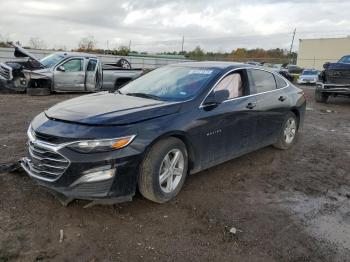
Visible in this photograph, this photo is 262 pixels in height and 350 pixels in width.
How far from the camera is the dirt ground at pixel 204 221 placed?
3.45m

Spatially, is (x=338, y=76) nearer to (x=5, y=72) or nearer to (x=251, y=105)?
(x=251, y=105)

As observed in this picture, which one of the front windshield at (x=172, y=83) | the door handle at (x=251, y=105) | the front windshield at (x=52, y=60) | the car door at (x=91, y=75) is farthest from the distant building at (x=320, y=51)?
the front windshield at (x=172, y=83)

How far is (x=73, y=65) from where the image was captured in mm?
14664

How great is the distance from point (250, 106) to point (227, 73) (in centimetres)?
62

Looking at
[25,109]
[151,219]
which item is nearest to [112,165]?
[151,219]

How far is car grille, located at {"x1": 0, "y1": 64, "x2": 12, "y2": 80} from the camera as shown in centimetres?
1399

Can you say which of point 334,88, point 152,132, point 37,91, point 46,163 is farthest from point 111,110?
point 334,88

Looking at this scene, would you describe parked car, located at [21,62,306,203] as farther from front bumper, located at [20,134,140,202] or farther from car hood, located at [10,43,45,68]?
car hood, located at [10,43,45,68]

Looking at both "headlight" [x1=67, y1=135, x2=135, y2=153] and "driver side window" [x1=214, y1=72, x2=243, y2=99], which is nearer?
"headlight" [x1=67, y1=135, x2=135, y2=153]

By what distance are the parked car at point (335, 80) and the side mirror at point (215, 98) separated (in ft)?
34.4

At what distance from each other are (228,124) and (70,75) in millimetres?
10737

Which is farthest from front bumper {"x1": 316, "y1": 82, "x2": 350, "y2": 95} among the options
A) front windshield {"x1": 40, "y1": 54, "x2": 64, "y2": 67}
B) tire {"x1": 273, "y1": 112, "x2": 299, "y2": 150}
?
front windshield {"x1": 40, "y1": 54, "x2": 64, "y2": 67}

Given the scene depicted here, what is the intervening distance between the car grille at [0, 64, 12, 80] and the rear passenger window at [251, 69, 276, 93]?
423 inches

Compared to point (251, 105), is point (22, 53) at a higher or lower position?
higher
